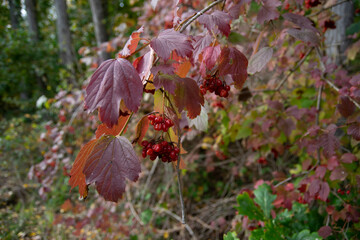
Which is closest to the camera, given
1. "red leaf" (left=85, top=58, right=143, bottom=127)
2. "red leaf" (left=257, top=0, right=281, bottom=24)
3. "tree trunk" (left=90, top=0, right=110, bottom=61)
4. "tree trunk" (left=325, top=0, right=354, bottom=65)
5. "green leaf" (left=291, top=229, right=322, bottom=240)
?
"red leaf" (left=85, top=58, right=143, bottom=127)

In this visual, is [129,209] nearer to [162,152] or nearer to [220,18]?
[162,152]

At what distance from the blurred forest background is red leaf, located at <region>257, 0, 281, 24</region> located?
0.11 m

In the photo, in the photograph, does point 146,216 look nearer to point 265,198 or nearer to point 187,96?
point 265,198

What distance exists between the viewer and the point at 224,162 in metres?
3.59

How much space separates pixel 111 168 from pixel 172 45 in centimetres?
47

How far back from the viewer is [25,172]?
205 inches

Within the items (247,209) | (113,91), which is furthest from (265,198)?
(113,91)

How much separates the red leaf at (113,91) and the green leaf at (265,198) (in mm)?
1466

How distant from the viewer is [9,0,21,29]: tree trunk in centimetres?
983

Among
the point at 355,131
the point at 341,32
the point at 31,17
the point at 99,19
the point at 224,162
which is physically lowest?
the point at 224,162

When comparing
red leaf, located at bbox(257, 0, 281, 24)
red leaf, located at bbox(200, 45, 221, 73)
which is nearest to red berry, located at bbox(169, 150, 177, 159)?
red leaf, located at bbox(200, 45, 221, 73)

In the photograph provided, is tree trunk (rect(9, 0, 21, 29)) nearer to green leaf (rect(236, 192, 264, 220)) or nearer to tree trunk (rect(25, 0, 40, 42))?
tree trunk (rect(25, 0, 40, 42))

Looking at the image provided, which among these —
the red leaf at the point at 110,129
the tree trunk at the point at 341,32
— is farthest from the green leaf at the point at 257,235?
the tree trunk at the point at 341,32

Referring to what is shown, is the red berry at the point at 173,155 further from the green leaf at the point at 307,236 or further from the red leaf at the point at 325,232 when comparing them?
the red leaf at the point at 325,232
